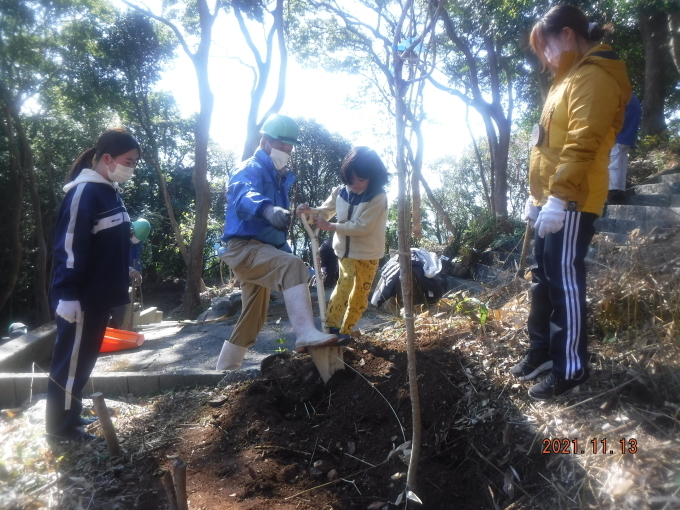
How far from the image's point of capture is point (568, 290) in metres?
2.31

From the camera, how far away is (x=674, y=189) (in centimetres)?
570

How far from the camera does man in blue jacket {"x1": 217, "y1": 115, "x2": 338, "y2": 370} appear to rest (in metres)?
3.17

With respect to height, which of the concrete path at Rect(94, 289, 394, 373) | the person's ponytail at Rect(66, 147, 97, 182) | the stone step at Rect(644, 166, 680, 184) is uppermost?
the person's ponytail at Rect(66, 147, 97, 182)

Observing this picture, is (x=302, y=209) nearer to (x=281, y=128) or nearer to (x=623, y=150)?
(x=281, y=128)

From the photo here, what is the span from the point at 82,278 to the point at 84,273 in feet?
0.11

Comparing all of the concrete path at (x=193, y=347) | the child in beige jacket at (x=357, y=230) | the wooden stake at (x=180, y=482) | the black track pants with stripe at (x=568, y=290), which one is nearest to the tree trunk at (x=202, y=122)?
the concrete path at (x=193, y=347)

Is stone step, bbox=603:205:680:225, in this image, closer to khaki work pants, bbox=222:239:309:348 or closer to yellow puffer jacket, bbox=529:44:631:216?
yellow puffer jacket, bbox=529:44:631:216

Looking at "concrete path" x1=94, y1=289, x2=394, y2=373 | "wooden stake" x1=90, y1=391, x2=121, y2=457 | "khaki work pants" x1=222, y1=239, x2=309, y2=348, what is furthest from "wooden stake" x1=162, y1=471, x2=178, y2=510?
"concrete path" x1=94, y1=289, x2=394, y2=373

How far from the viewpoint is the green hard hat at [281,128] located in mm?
3494

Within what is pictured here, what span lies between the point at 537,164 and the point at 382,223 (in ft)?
4.71

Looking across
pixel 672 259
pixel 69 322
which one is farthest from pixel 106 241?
pixel 672 259

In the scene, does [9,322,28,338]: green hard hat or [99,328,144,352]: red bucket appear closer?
[99,328,144,352]: red bucket

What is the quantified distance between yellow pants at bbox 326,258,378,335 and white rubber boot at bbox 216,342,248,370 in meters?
0.73
